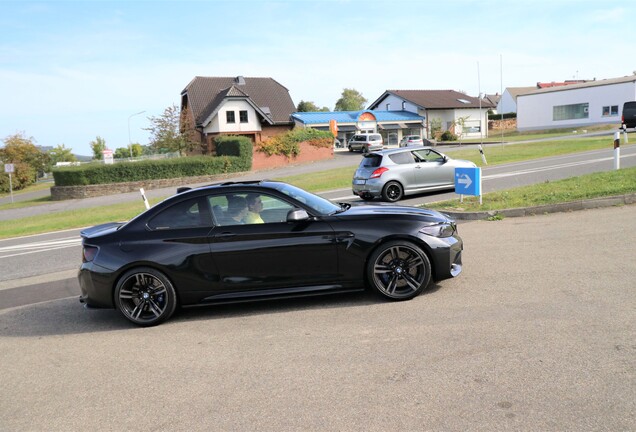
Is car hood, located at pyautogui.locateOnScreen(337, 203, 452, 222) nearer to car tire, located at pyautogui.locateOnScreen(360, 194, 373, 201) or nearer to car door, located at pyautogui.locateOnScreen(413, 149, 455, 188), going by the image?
car tire, located at pyautogui.locateOnScreen(360, 194, 373, 201)

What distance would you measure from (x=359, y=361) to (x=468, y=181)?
812 cm

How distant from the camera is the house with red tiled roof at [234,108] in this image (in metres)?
52.5

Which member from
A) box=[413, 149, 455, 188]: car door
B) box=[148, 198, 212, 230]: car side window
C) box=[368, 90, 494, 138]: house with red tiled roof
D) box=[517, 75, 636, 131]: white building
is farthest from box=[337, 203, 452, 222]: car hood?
box=[368, 90, 494, 138]: house with red tiled roof

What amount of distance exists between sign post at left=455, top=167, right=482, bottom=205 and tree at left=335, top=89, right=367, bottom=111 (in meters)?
98.4

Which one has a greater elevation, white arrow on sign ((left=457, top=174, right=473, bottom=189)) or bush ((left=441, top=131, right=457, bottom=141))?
bush ((left=441, top=131, right=457, bottom=141))

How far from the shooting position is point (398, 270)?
612cm

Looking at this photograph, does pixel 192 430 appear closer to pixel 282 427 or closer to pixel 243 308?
pixel 282 427

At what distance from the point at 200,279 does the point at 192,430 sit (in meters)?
2.59

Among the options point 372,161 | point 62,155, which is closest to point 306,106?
point 62,155

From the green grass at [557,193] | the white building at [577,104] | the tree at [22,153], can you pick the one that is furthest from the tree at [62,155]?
the green grass at [557,193]

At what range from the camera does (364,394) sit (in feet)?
12.9

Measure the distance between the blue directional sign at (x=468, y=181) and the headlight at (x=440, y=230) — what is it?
556cm

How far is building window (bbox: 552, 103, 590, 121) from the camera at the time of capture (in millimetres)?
57719

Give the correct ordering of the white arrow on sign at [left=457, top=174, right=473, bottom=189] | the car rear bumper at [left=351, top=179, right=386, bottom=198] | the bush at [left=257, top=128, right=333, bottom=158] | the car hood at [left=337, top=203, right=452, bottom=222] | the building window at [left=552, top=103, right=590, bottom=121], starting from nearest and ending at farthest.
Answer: the car hood at [left=337, top=203, right=452, bottom=222], the white arrow on sign at [left=457, top=174, right=473, bottom=189], the car rear bumper at [left=351, top=179, right=386, bottom=198], the bush at [left=257, top=128, right=333, bottom=158], the building window at [left=552, top=103, right=590, bottom=121]
